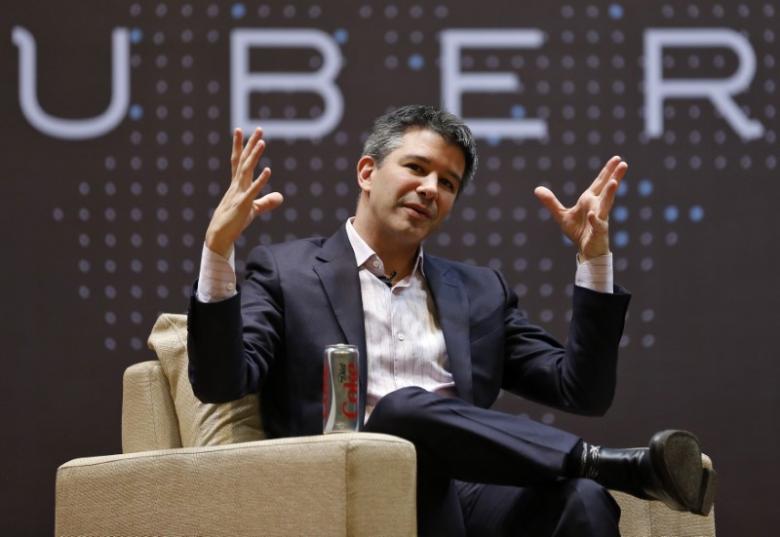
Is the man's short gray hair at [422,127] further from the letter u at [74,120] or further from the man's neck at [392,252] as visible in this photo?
the letter u at [74,120]

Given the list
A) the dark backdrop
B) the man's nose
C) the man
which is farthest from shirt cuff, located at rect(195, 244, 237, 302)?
the dark backdrop

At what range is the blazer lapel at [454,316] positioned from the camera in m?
2.74

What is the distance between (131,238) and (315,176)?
0.66m

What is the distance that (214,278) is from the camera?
2350 millimetres

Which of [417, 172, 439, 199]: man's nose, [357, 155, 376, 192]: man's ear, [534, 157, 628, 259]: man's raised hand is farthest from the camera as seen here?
[357, 155, 376, 192]: man's ear

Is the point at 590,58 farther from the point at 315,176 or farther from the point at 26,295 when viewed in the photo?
the point at 26,295

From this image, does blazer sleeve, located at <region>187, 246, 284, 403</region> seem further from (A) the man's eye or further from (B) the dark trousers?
(A) the man's eye

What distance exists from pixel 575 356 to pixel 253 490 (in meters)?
0.93

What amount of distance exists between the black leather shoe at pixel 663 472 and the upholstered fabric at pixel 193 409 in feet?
2.72

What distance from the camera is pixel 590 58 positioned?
12.9ft

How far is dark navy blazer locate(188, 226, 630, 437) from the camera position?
240 centimetres

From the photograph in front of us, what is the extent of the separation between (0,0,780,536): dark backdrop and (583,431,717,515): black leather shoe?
1566 millimetres

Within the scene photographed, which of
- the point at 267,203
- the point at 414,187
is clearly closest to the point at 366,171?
the point at 414,187

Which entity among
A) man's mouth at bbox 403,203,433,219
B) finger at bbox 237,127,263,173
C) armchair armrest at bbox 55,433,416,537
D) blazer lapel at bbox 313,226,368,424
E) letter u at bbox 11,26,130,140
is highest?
letter u at bbox 11,26,130,140
